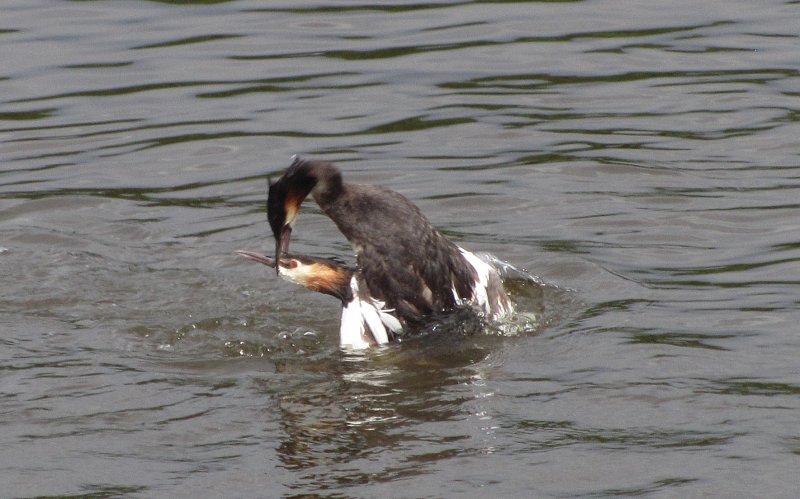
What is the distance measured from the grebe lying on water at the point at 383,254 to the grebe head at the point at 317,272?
4 centimetres

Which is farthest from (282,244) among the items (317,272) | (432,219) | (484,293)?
(432,219)

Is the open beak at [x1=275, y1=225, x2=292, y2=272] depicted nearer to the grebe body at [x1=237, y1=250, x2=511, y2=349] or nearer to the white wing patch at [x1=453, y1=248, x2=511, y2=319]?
the grebe body at [x1=237, y1=250, x2=511, y2=349]

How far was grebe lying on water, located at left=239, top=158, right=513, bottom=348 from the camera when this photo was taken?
26.2 ft

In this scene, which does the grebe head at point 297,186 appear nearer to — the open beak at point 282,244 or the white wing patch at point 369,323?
the open beak at point 282,244

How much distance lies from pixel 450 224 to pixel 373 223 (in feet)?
7.39

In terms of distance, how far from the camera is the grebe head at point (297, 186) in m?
8.12

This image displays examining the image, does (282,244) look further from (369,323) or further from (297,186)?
(369,323)

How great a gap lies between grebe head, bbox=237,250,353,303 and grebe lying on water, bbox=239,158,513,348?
4 cm

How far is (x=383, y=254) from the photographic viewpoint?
800 centimetres

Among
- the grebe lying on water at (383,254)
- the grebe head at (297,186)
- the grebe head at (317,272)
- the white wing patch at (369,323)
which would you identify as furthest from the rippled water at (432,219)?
the grebe head at (297,186)

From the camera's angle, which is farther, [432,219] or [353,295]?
[432,219]

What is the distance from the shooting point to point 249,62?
13828 millimetres

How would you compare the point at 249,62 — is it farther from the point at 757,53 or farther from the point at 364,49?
the point at 757,53

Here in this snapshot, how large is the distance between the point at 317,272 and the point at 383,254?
1.74 feet
